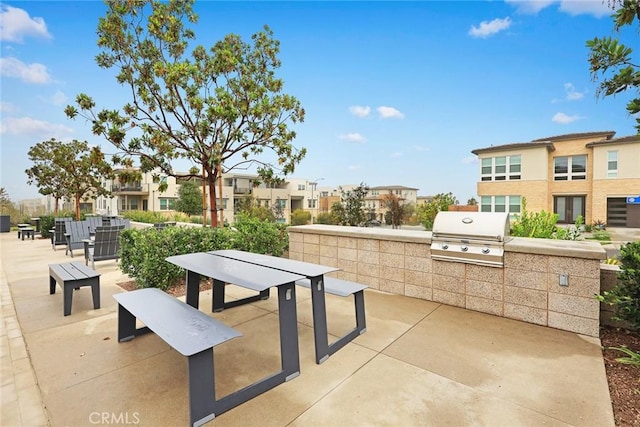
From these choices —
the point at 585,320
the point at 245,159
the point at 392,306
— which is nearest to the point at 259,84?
the point at 245,159

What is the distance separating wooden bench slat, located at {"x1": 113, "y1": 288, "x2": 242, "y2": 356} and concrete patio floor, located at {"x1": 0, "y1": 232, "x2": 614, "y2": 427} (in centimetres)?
55

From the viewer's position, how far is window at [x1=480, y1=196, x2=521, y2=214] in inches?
958

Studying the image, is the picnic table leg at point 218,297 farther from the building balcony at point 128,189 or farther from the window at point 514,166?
the building balcony at point 128,189

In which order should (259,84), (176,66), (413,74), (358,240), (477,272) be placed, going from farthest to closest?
(413,74)
(259,84)
(176,66)
(358,240)
(477,272)

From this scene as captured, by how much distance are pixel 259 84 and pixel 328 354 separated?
6.90 meters

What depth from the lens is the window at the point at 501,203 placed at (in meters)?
24.3

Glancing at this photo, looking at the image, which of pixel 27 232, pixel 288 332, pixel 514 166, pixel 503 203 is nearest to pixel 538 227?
pixel 288 332

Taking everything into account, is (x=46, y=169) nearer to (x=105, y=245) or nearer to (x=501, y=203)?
(x=105, y=245)

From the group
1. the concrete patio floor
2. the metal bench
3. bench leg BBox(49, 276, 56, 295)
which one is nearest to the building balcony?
the metal bench

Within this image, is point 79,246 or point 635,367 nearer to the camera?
point 635,367

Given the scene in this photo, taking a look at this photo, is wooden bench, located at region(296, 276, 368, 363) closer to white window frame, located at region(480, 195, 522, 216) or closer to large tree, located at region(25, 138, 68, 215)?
large tree, located at region(25, 138, 68, 215)

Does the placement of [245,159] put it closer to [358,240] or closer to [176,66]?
[176,66]

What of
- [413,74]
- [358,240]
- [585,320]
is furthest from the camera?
[413,74]

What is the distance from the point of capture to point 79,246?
368 inches
